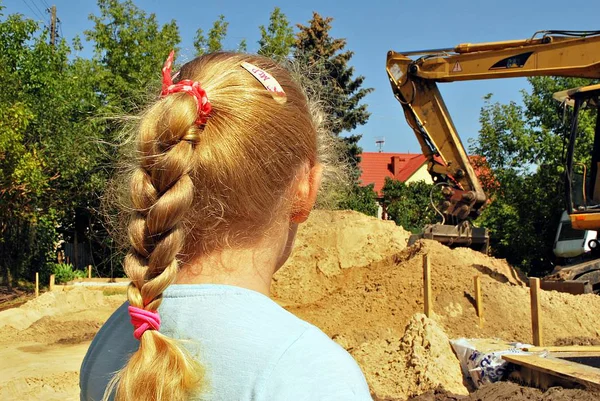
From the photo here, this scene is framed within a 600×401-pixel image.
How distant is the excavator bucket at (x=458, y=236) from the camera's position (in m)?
13.4

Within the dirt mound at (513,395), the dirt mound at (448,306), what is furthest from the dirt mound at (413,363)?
the dirt mound at (448,306)

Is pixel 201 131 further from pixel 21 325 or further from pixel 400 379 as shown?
pixel 21 325

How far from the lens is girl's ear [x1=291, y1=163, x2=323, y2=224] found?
3.97 feet

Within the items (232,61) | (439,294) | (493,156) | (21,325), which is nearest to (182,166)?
(232,61)

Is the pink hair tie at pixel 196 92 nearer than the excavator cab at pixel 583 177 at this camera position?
Yes

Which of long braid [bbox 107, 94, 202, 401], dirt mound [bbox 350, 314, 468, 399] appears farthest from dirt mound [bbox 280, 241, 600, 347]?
long braid [bbox 107, 94, 202, 401]

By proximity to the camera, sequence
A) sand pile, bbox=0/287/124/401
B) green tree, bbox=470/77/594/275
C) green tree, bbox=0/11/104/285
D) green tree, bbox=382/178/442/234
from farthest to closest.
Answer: green tree, bbox=382/178/442/234 → green tree, bbox=470/77/594/275 → green tree, bbox=0/11/104/285 → sand pile, bbox=0/287/124/401

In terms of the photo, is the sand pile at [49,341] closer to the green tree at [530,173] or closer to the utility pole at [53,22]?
the green tree at [530,173]

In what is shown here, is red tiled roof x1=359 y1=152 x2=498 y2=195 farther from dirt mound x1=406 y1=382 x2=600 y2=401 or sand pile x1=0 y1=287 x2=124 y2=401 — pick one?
dirt mound x1=406 y1=382 x2=600 y2=401

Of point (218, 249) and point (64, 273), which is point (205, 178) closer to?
point (218, 249)

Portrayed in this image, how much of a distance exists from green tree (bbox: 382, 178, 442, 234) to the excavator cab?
18.4 metres

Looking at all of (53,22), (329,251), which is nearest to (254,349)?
(329,251)

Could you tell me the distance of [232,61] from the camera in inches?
47.4

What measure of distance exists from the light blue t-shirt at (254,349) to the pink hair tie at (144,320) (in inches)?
0.6
